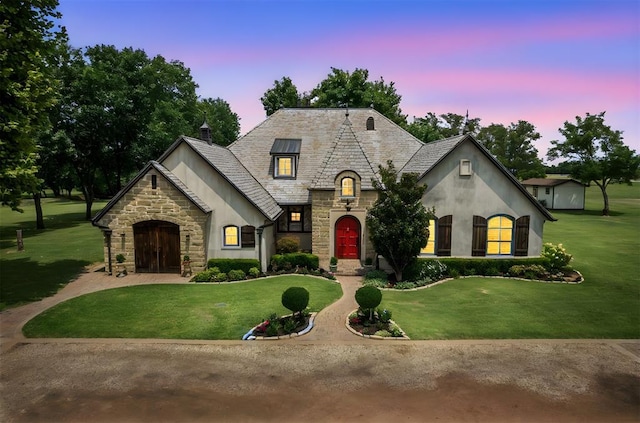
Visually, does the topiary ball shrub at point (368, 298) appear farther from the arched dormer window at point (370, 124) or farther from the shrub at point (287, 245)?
the arched dormer window at point (370, 124)

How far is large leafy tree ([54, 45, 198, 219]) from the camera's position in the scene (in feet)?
136

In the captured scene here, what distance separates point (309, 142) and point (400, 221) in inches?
511

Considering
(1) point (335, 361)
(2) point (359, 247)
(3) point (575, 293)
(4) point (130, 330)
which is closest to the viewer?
(1) point (335, 361)

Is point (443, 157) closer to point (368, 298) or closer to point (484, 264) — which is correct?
point (484, 264)

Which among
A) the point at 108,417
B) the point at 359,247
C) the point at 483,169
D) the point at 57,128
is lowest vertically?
the point at 108,417

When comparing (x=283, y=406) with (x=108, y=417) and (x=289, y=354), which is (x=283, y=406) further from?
(x=108, y=417)

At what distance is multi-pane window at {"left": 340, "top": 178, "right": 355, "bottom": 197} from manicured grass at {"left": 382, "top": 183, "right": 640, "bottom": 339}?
7.74m

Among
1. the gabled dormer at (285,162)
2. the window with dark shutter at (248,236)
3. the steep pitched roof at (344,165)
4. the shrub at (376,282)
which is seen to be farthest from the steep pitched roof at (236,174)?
the shrub at (376,282)

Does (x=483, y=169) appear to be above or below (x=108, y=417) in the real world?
above

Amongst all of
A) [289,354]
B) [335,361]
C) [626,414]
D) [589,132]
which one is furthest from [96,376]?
[589,132]

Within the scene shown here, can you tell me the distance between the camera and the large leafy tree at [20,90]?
1675 centimetres

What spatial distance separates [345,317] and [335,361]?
13.4 feet

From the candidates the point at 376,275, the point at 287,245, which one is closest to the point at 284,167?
the point at 287,245

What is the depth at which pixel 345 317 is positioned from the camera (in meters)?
16.6
